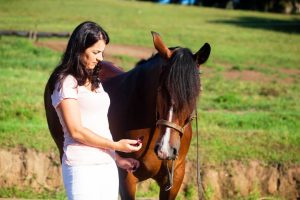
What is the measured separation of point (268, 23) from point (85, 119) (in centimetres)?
4023

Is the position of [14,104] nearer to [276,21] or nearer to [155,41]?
[155,41]

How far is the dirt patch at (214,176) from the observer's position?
7805 mm

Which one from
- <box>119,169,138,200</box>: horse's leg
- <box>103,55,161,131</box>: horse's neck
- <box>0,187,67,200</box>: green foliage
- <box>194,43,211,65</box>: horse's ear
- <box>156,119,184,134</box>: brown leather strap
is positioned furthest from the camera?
<box>0,187,67,200</box>: green foliage

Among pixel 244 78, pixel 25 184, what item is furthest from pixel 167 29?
pixel 25 184

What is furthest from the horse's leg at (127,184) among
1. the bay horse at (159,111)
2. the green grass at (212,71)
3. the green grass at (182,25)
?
the green grass at (182,25)

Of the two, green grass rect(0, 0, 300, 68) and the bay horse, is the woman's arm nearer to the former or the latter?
the bay horse

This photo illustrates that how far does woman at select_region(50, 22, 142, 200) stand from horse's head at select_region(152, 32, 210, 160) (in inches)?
15.2

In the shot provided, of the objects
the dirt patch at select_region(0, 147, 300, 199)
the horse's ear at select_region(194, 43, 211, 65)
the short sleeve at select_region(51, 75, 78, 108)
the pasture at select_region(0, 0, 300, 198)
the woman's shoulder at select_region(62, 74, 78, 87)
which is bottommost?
the dirt patch at select_region(0, 147, 300, 199)

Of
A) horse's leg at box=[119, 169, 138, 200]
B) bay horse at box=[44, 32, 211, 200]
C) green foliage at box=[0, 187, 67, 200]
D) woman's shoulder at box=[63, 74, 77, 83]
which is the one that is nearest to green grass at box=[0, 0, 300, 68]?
green foliage at box=[0, 187, 67, 200]

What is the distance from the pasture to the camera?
865 cm

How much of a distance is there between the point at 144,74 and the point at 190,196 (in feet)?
11.1

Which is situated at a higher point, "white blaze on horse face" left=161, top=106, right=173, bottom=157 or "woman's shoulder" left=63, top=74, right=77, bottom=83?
"woman's shoulder" left=63, top=74, right=77, bottom=83

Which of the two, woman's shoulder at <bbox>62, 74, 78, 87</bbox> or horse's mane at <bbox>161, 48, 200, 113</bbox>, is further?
horse's mane at <bbox>161, 48, 200, 113</bbox>

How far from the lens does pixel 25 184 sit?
25.6 ft
